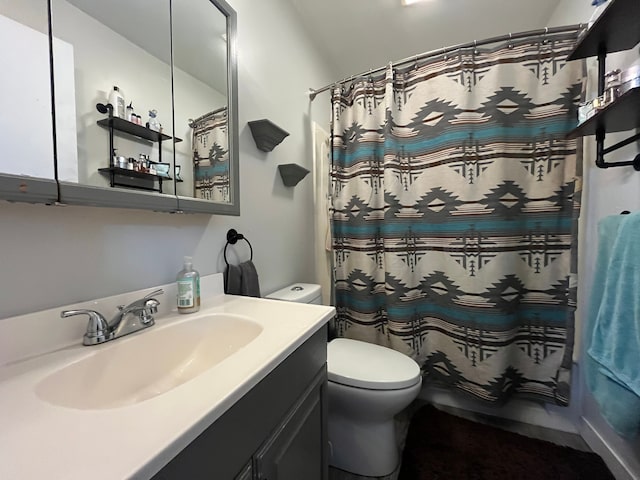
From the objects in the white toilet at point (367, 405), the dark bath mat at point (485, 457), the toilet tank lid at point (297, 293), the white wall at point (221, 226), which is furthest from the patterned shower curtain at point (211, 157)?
the dark bath mat at point (485, 457)

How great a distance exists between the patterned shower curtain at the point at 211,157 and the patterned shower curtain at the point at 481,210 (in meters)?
0.87

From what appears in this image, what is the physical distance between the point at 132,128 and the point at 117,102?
0.23 ft

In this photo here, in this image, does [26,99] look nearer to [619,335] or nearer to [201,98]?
[201,98]

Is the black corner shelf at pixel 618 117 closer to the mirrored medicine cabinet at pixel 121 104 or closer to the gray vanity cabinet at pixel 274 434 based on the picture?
the gray vanity cabinet at pixel 274 434

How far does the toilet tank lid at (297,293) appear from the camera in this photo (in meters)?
1.32

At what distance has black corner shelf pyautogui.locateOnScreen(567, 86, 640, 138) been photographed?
801 mm

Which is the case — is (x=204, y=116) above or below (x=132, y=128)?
above

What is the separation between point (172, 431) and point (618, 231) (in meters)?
1.35

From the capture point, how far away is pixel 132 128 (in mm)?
777

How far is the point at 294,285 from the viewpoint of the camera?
5.10 ft

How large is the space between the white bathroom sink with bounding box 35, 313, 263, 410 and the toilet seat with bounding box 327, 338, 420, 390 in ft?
1.79

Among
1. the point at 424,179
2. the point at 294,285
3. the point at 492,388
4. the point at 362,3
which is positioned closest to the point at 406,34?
the point at 362,3

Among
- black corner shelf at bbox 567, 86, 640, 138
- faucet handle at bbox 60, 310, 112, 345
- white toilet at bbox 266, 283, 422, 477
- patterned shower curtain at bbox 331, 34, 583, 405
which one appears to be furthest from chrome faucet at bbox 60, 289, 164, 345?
black corner shelf at bbox 567, 86, 640, 138

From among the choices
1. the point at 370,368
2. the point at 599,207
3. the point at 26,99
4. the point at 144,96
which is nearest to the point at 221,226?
the point at 144,96
